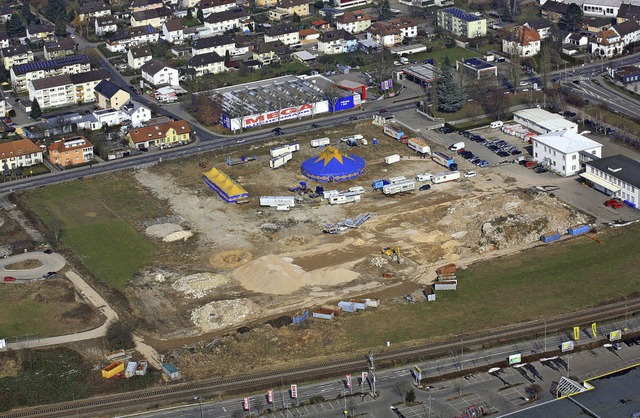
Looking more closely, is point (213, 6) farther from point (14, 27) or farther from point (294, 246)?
point (294, 246)

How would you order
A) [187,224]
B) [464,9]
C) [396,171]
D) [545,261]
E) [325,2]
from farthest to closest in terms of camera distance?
[325,2] → [464,9] → [396,171] → [187,224] → [545,261]

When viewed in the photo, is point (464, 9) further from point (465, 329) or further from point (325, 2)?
point (465, 329)

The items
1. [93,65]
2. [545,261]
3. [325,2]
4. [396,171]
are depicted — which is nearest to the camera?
[545,261]

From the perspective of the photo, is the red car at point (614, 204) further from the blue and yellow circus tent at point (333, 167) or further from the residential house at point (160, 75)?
the residential house at point (160, 75)

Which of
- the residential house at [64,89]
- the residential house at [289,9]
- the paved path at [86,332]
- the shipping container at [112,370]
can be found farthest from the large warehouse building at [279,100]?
the shipping container at [112,370]

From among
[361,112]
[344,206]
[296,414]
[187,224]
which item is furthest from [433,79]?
[296,414]

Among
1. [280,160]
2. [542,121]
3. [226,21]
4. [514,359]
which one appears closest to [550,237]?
[514,359]
